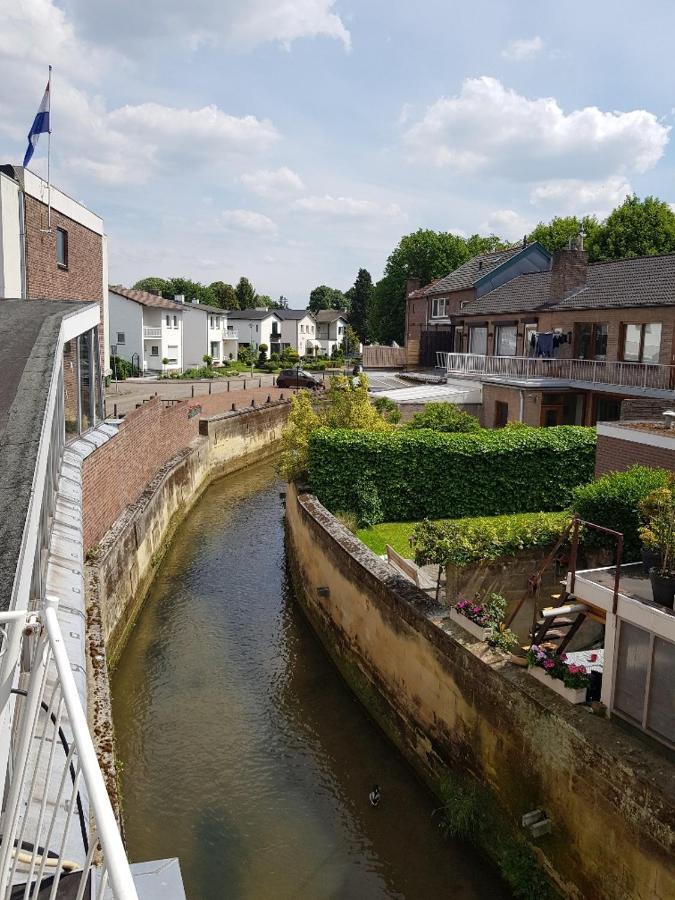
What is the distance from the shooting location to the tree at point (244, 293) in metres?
114

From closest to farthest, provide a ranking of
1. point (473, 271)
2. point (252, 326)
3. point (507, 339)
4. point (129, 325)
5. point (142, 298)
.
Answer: point (507, 339) < point (473, 271) < point (129, 325) < point (142, 298) < point (252, 326)

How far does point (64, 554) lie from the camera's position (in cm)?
726

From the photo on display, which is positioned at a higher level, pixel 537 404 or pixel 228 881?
pixel 537 404

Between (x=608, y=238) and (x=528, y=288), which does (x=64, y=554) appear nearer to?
(x=528, y=288)

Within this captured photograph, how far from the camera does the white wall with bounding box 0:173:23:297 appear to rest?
20.3 m

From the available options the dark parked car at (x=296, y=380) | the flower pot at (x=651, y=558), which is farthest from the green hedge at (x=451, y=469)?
the dark parked car at (x=296, y=380)

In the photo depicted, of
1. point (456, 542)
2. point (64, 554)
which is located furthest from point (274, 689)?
point (64, 554)

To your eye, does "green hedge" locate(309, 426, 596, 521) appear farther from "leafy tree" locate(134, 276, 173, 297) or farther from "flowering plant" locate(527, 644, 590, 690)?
"leafy tree" locate(134, 276, 173, 297)

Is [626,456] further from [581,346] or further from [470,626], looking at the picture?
[581,346]

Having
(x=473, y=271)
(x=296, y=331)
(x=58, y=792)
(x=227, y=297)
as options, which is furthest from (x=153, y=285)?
(x=58, y=792)

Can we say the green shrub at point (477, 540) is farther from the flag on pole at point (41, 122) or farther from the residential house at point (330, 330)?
the residential house at point (330, 330)

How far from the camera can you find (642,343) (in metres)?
26.6

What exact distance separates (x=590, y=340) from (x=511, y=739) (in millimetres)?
23314

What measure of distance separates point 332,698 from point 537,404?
61.5 ft
